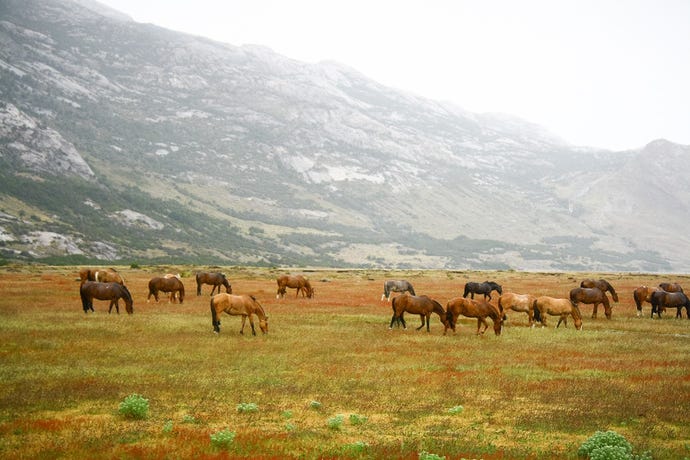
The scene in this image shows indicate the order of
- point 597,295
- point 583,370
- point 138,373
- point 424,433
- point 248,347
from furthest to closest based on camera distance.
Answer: point 597,295 < point 248,347 < point 583,370 < point 138,373 < point 424,433

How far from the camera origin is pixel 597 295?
34625mm

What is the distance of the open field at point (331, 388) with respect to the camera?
37.0ft

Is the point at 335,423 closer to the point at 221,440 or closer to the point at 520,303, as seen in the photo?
the point at 221,440

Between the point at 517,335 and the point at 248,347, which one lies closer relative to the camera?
the point at 248,347

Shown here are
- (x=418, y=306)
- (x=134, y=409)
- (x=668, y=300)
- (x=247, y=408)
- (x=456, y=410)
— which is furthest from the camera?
(x=668, y=300)

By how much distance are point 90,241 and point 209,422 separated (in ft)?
516

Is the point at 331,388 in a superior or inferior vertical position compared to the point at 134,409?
inferior

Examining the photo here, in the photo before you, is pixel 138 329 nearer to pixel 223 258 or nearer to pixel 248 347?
pixel 248 347

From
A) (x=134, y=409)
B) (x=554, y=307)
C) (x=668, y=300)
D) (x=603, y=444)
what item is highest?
(x=668, y=300)

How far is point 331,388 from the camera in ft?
53.4

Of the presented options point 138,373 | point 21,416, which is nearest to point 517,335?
point 138,373

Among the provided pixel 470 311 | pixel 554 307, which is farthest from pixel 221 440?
pixel 554 307

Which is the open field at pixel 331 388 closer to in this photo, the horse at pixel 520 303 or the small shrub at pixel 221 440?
the small shrub at pixel 221 440

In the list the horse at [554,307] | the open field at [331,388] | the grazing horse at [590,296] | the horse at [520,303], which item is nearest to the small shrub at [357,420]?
the open field at [331,388]
